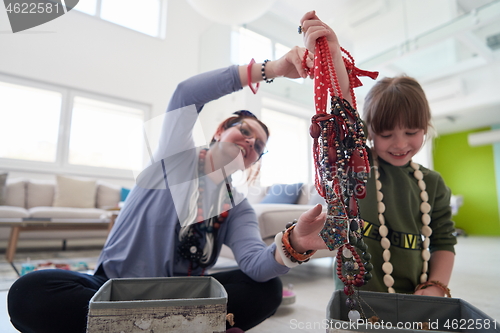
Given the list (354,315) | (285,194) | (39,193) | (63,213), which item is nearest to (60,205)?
(39,193)

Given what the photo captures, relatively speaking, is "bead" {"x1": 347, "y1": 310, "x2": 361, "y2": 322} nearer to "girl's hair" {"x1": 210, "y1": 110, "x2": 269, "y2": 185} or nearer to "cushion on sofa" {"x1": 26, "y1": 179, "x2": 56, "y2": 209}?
"girl's hair" {"x1": 210, "y1": 110, "x2": 269, "y2": 185}

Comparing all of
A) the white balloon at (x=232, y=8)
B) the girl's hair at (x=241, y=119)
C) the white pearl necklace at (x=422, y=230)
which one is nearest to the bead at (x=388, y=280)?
the white pearl necklace at (x=422, y=230)

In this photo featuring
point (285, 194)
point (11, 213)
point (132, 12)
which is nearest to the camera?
point (285, 194)

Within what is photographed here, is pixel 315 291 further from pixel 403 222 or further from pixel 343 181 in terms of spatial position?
pixel 343 181

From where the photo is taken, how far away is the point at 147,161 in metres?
0.84

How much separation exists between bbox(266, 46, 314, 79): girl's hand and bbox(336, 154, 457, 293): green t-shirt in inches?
12.3

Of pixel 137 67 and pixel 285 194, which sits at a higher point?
pixel 137 67

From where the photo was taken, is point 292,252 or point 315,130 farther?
point 292,252

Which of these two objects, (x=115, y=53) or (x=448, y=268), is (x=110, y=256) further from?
(x=115, y=53)

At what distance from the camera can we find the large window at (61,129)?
378 centimetres

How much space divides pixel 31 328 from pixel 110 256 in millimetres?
214

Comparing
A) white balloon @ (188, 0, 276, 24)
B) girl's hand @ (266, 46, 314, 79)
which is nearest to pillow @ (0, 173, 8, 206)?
white balloon @ (188, 0, 276, 24)

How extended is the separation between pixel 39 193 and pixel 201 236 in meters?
3.46

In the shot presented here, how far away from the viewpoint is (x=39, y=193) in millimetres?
3459
